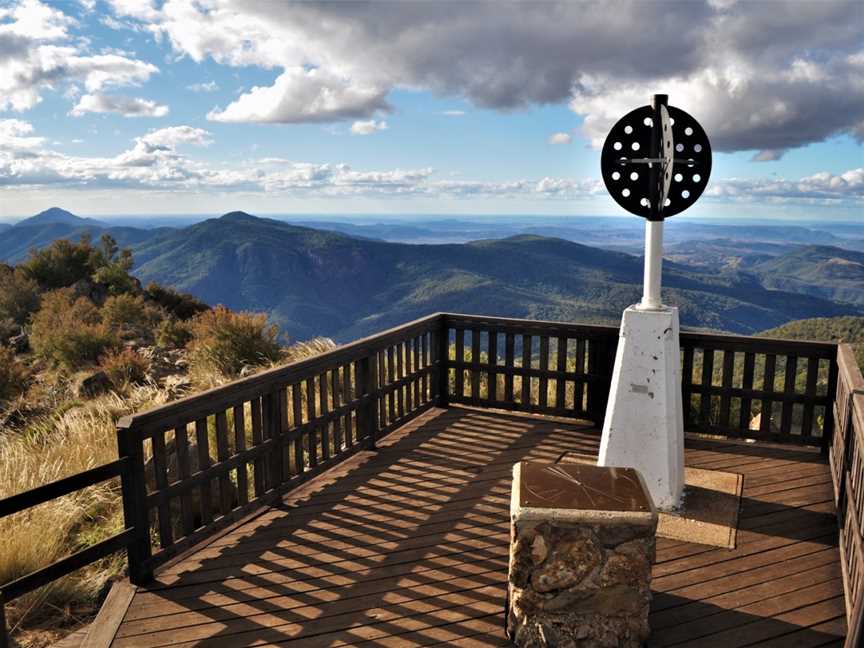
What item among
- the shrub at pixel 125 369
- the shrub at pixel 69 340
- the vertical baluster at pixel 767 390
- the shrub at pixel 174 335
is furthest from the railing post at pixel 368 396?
the shrub at pixel 174 335

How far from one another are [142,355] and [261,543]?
8.18 metres

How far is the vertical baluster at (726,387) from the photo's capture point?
5859 mm

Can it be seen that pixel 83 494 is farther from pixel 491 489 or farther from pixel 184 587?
pixel 491 489

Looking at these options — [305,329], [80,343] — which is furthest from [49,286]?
[305,329]

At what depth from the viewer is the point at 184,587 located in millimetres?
3641

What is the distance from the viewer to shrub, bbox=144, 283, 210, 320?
1819 centimetres

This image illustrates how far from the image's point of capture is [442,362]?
23.0ft

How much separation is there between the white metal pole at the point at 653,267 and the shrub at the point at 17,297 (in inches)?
631

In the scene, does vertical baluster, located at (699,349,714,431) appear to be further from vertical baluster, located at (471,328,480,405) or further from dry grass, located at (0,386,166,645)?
dry grass, located at (0,386,166,645)

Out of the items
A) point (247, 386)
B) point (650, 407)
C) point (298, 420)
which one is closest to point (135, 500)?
point (247, 386)

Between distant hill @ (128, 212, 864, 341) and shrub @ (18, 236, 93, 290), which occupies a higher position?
shrub @ (18, 236, 93, 290)

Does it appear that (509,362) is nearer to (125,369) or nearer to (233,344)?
(233,344)

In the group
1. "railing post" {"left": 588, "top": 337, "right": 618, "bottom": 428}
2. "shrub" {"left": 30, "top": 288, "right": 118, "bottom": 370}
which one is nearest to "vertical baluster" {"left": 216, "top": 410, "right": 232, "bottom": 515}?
"railing post" {"left": 588, "top": 337, "right": 618, "bottom": 428}

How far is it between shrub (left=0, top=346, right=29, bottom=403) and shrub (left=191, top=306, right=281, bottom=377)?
269 cm
